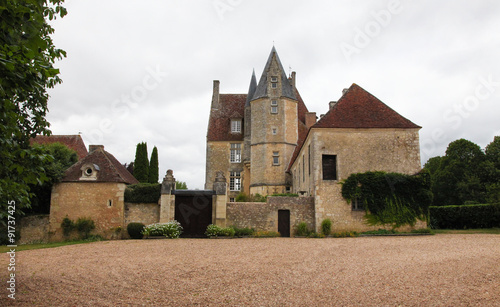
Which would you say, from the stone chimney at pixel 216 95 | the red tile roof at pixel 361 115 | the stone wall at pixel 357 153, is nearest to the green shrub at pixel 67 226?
the stone wall at pixel 357 153

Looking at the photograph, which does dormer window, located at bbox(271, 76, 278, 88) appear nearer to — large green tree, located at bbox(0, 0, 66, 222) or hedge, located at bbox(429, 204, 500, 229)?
hedge, located at bbox(429, 204, 500, 229)

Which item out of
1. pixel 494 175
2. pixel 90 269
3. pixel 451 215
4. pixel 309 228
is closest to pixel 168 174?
pixel 309 228

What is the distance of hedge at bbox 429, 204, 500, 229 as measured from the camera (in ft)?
64.1

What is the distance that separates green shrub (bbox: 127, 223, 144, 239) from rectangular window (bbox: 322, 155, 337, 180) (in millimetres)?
8894

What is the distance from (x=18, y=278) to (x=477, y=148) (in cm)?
3759

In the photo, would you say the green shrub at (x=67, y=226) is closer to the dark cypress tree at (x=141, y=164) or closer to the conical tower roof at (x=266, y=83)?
the dark cypress tree at (x=141, y=164)

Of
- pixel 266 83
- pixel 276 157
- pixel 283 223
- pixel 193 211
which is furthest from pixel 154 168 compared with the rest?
pixel 283 223

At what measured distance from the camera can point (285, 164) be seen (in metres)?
27.1

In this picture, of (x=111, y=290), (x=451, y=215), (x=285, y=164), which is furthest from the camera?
(x=285, y=164)

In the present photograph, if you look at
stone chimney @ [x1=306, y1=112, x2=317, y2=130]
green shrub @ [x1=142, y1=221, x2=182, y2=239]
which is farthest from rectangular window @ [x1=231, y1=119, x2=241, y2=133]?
green shrub @ [x1=142, y1=221, x2=182, y2=239]

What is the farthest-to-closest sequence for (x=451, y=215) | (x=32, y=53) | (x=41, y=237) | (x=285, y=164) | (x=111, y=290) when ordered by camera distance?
(x=285, y=164) → (x=451, y=215) → (x=41, y=237) → (x=111, y=290) → (x=32, y=53)

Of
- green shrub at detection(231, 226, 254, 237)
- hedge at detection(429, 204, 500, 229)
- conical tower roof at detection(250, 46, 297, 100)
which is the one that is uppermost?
conical tower roof at detection(250, 46, 297, 100)

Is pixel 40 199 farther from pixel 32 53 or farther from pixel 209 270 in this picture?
pixel 32 53

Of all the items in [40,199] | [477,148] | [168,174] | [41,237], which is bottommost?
[41,237]
